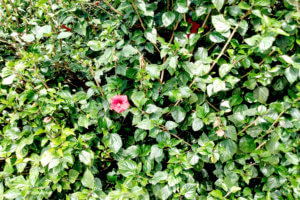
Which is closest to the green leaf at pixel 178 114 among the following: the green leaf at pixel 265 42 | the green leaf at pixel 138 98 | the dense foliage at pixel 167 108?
the dense foliage at pixel 167 108

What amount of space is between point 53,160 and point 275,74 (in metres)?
1.45

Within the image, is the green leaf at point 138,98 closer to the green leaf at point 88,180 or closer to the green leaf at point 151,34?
the green leaf at point 151,34

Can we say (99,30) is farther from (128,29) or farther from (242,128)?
(242,128)

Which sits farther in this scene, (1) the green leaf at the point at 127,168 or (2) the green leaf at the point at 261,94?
(1) the green leaf at the point at 127,168

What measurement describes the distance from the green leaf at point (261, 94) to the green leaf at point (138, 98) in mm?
702

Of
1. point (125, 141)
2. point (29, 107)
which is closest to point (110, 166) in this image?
point (125, 141)

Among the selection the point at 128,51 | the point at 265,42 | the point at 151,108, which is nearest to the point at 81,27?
the point at 128,51

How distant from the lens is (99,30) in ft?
4.98

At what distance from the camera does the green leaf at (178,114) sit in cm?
129

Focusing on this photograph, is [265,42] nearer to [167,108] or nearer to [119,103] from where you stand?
[167,108]

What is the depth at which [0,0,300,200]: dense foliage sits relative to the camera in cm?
116

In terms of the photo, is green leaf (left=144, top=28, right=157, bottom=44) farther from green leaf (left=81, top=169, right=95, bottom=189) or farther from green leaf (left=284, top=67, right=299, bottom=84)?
green leaf (left=81, top=169, right=95, bottom=189)

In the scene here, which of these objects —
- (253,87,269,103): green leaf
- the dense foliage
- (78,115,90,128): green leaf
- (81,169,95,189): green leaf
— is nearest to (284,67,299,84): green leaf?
the dense foliage

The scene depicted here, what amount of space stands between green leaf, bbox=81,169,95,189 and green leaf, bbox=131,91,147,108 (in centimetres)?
63
